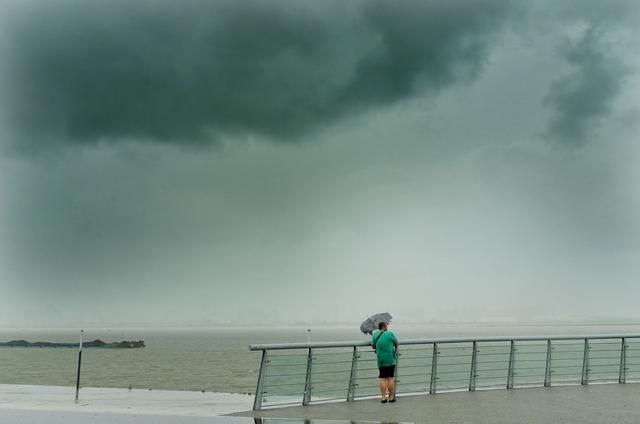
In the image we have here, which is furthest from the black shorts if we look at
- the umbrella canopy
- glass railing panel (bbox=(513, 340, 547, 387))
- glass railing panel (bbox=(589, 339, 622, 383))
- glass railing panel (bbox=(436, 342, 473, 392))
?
glass railing panel (bbox=(589, 339, 622, 383))

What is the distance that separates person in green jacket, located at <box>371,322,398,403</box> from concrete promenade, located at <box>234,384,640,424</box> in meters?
0.30

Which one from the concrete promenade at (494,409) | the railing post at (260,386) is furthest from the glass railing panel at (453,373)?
the railing post at (260,386)

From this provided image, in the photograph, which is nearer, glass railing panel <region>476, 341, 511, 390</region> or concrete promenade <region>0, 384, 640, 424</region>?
concrete promenade <region>0, 384, 640, 424</region>

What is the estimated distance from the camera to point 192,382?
56.1 metres

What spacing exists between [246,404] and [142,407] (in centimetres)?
226

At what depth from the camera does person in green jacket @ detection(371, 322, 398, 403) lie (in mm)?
13016

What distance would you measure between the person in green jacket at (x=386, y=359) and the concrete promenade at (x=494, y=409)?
295 millimetres

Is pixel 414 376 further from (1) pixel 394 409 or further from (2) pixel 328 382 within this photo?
(1) pixel 394 409

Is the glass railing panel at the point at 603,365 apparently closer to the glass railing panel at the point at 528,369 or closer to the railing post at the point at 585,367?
the railing post at the point at 585,367

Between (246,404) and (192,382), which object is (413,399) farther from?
(192,382)

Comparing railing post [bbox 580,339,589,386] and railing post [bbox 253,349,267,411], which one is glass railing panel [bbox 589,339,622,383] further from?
railing post [bbox 253,349,267,411]

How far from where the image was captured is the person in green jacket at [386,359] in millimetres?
13016

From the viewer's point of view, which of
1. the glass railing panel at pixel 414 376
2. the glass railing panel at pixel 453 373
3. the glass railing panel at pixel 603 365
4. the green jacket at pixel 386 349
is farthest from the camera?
the glass railing panel at pixel 603 365

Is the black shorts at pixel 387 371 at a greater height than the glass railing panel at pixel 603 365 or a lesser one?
greater
